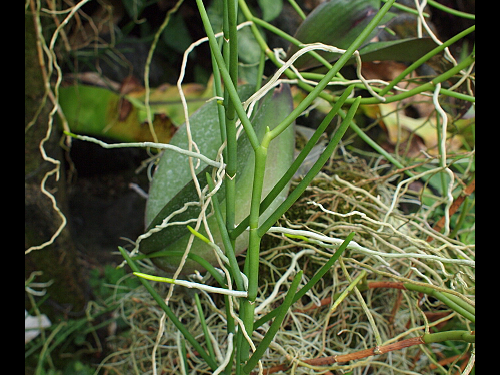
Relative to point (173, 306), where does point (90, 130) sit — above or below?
above

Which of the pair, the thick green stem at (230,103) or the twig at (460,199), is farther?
the twig at (460,199)

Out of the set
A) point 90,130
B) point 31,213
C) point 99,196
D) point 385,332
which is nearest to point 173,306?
point 385,332

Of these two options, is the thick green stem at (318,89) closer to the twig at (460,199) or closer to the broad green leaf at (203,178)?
the broad green leaf at (203,178)

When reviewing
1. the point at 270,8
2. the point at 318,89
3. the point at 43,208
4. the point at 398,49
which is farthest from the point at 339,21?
the point at 43,208

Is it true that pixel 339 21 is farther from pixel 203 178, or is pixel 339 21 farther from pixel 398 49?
pixel 203 178

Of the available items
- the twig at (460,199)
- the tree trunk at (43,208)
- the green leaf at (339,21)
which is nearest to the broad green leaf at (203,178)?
the green leaf at (339,21)

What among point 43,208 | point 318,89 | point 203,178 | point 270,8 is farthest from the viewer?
point 270,8

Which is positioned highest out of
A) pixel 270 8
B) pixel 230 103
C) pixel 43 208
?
pixel 270 8
